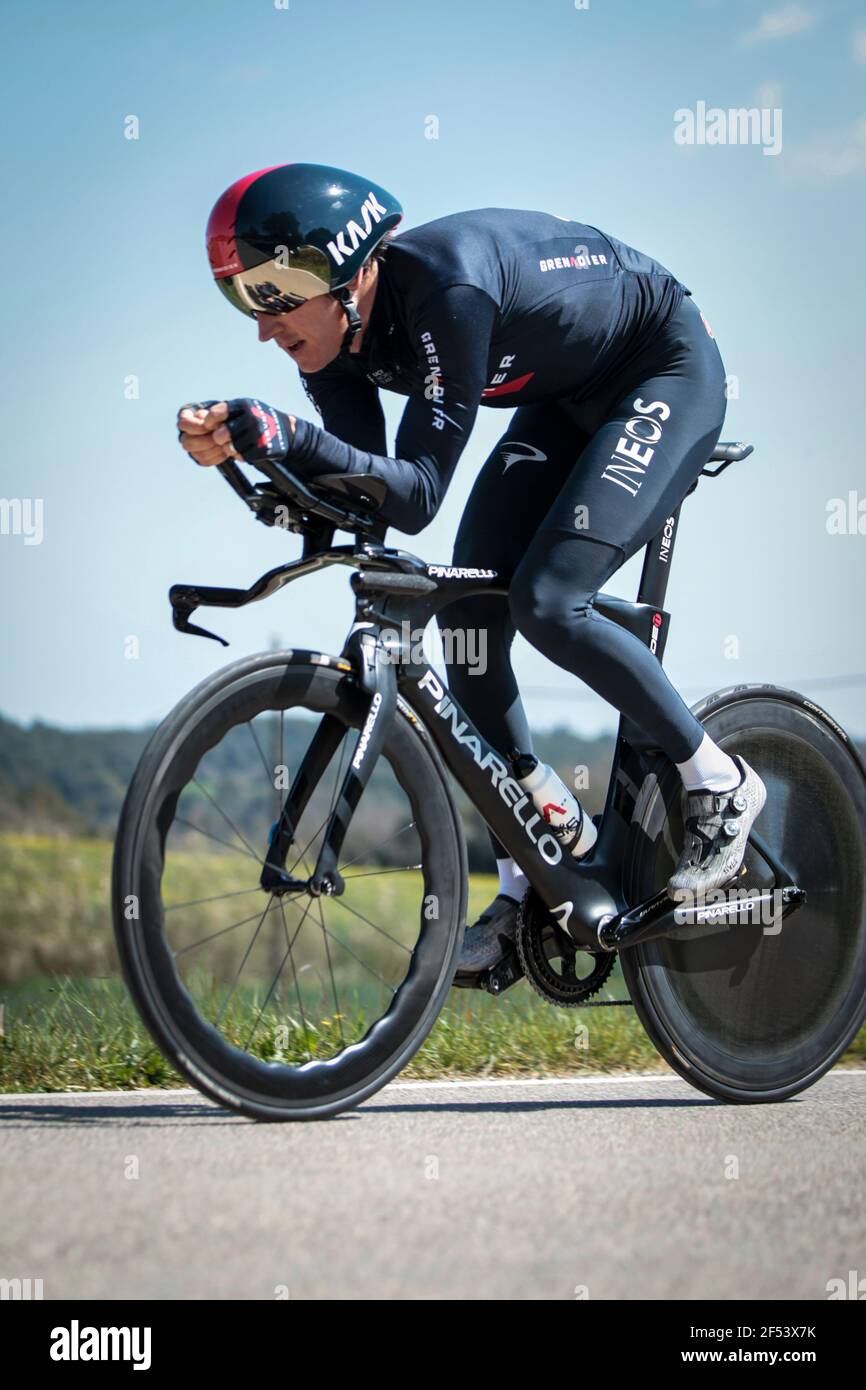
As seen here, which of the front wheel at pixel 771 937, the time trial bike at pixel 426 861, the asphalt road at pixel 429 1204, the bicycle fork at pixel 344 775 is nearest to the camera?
the asphalt road at pixel 429 1204

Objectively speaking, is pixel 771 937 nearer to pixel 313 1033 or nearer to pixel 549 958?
pixel 549 958

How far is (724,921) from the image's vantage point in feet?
13.5

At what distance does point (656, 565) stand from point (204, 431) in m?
1.55

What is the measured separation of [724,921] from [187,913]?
202 ft

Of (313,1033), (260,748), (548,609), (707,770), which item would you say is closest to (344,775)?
(260,748)

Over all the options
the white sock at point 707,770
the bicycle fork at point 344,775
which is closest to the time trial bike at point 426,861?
the bicycle fork at point 344,775

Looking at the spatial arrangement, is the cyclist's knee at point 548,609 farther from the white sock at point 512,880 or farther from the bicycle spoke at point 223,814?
the bicycle spoke at point 223,814

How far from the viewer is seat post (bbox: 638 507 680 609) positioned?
4223 millimetres

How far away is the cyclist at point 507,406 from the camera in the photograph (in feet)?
11.4

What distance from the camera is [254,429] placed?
10.3 ft

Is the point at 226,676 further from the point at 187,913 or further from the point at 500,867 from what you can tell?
the point at 187,913

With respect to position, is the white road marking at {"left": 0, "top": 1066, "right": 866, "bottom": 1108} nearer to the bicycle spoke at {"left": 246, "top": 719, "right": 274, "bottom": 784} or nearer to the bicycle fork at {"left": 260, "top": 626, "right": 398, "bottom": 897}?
the bicycle fork at {"left": 260, "top": 626, "right": 398, "bottom": 897}

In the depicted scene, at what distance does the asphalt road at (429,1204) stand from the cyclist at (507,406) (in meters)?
0.74

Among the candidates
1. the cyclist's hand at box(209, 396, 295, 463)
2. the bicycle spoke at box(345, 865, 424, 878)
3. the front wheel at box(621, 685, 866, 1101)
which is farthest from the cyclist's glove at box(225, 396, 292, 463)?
the front wheel at box(621, 685, 866, 1101)
